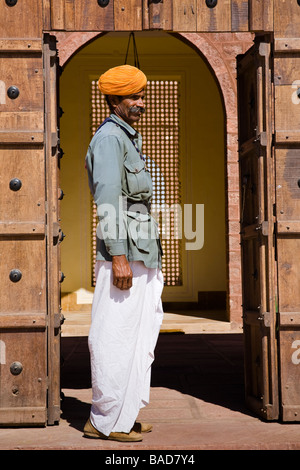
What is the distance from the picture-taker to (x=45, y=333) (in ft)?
11.9

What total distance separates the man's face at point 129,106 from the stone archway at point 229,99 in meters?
4.70

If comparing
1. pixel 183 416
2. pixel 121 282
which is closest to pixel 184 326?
pixel 183 416

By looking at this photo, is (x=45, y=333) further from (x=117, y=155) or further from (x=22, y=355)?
(x=117, y=155)

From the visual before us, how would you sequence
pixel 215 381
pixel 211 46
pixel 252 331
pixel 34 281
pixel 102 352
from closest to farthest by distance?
1. pixel 102 352
2. pixel 34 281
3. pixel 252 331
4. pixel 215 381
5. pixel 211 46

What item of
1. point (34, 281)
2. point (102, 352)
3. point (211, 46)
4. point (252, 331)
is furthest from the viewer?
point (211, 46)

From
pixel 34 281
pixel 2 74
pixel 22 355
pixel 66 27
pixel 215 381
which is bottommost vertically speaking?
pixel 215 381

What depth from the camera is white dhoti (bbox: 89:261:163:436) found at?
3.26 metres

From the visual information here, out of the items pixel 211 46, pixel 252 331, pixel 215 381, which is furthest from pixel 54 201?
pixel 211 46

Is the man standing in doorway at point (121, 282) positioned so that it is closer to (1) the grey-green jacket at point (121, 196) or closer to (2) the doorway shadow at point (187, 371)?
(1) the grey-green jacket at point (121, 196)

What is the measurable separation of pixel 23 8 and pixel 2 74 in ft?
1.13

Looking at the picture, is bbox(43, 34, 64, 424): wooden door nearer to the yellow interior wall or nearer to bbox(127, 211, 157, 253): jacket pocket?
bbox(127, 211, 157, 253): jacket pocket

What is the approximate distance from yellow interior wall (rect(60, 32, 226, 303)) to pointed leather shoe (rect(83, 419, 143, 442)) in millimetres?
7326

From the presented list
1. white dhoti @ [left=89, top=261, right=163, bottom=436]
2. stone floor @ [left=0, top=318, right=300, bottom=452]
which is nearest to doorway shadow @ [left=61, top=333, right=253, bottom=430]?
stone floor @ [left=0, top=318, right=300, bottom=452]

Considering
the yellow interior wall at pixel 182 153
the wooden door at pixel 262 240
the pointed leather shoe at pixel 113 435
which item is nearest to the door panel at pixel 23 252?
the pointed leather shoe at pixel 113 435
